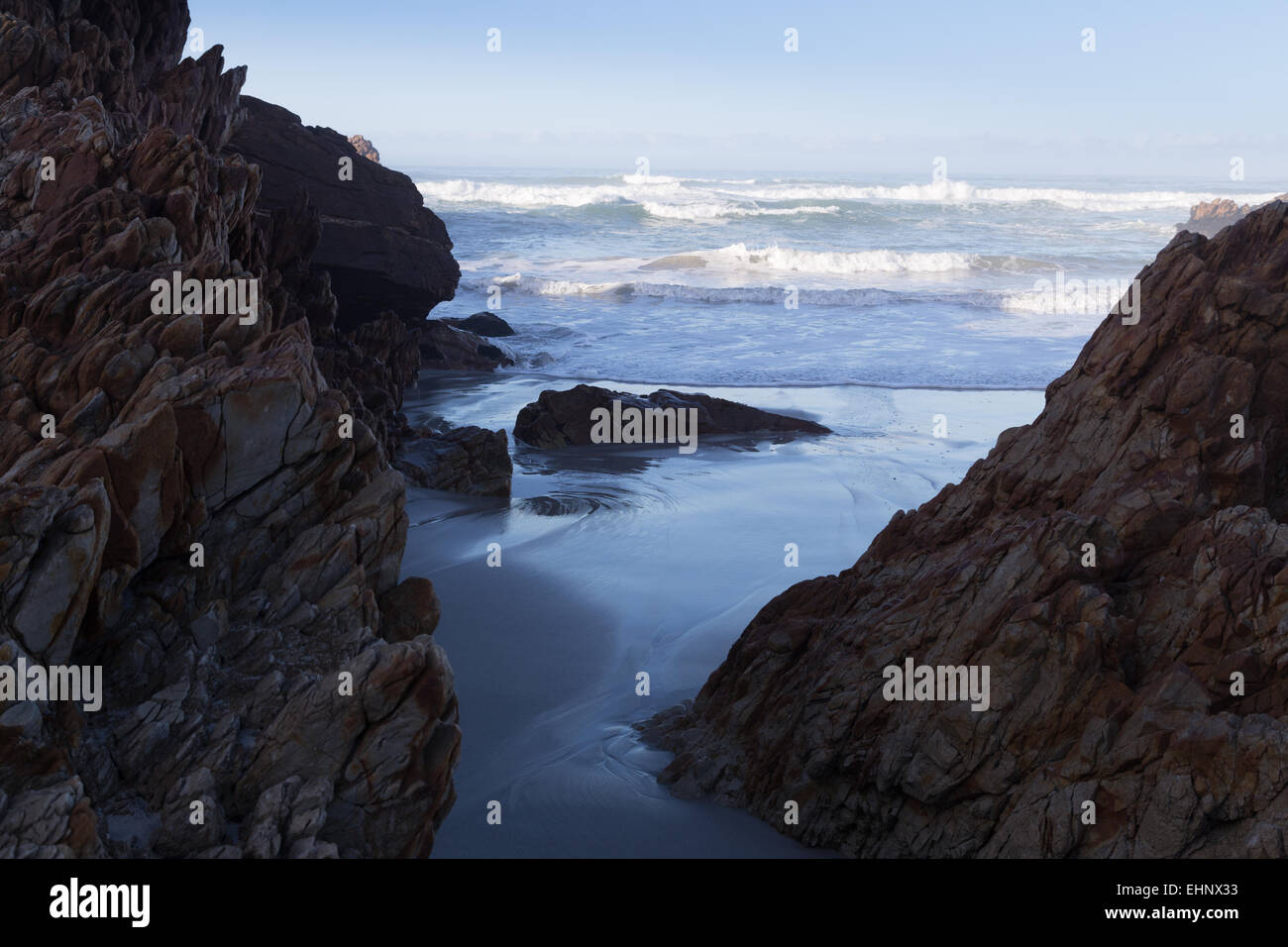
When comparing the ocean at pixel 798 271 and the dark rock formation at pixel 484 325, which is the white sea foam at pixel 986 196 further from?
the dark rock formation at pixel 484 325

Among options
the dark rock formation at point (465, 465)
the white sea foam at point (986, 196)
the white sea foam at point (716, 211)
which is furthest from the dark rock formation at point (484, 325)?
the white sea foam at point (986, 196)

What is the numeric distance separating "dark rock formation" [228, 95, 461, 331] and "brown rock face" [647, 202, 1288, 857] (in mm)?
15029

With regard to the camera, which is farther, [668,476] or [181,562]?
[668,476]

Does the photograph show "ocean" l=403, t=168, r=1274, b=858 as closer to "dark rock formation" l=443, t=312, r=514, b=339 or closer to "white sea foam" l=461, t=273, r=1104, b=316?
"white sea foam" l=461, t=273, r=1104, b=316

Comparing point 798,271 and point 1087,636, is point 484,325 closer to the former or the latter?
point 798,271

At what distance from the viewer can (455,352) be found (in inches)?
1053

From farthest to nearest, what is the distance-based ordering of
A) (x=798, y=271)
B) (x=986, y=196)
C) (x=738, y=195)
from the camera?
(x=986, y=196), (x=738, y=195), (x=798, y=271)

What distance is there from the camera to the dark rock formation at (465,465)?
16188 millimetres

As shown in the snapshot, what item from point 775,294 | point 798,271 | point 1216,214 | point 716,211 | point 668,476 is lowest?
point 668,476

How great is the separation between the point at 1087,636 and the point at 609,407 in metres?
13.5

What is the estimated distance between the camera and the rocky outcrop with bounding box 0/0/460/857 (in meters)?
5.21

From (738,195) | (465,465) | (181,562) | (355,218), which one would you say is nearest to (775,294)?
(355,218)

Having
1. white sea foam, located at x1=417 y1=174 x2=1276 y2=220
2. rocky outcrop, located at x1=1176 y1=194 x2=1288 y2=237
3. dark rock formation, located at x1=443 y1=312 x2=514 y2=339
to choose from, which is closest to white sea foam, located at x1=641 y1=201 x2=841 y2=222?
white sea foam, located at x1=417 y1=174 x2=1276 y2=220
